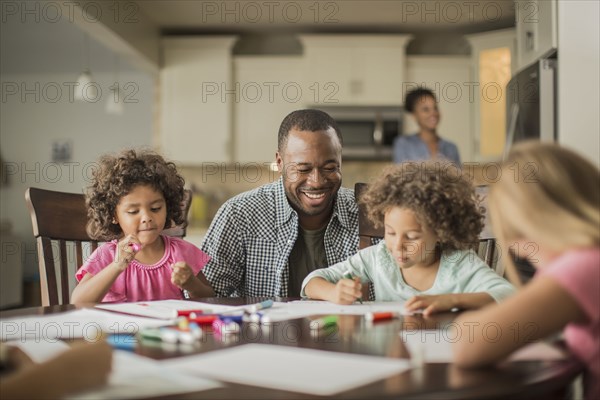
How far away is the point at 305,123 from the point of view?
216 cm

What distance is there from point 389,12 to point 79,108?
395 centimetres

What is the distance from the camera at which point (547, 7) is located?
2.70m

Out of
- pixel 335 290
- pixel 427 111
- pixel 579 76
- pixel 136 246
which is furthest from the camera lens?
pixel 427 111

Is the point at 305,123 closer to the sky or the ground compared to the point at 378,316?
closer to the sky

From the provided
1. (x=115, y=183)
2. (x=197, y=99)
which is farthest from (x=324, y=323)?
(x=197, y=99)

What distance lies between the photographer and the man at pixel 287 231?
2.16 metres

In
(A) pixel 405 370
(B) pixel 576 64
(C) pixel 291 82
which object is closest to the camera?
(A) pixel 405 370

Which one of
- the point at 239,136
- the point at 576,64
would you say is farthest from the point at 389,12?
the point at 576,64

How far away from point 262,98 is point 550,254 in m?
5.41

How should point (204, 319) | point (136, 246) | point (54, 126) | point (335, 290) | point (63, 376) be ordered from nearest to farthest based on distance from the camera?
point (63, 376) < point (204, 319) < point (335, 290) < point (136, 246) < point (54, 126)

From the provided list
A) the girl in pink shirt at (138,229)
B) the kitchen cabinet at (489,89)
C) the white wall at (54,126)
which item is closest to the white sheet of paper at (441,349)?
the girl in pink shirt at (138,229)

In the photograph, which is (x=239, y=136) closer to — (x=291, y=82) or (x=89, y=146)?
(x=291, y=82)

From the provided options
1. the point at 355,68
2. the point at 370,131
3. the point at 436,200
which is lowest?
the point at 436,200

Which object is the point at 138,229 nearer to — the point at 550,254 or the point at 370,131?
the point at 550,254
